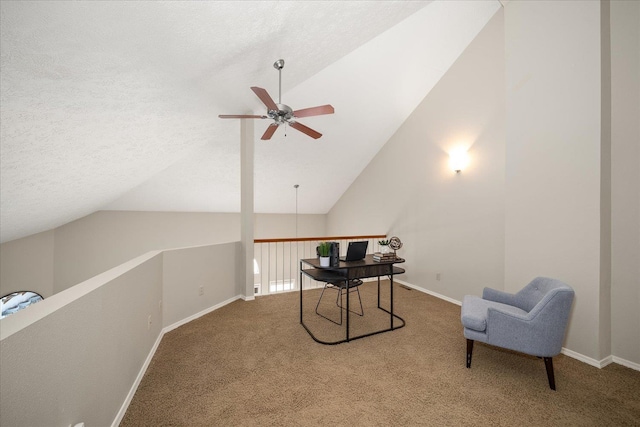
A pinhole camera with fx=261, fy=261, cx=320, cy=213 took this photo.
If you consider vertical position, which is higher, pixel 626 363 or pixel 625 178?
pixel 625 178

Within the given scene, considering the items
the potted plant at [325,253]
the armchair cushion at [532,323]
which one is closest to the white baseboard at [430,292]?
the armchair cushion at [532,323]

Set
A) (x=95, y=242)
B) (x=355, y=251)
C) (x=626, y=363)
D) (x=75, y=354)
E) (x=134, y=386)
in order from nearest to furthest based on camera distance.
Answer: (x=75, y=354) → (x=134, y=386) → (x=626, y=363) → (x=355, y=251) → (x=95, y=242)

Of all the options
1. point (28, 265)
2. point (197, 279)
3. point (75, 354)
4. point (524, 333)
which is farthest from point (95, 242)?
point (524, 333)

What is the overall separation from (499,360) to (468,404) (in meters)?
0.84

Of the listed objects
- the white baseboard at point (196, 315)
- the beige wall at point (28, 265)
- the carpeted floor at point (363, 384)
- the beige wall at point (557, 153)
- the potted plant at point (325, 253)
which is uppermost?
the beige wall at point (557, 153)

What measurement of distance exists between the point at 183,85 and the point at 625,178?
14.4ft

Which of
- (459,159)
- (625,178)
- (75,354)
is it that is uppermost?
(459,159)

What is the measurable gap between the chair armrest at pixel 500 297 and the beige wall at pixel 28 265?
7.73 metres

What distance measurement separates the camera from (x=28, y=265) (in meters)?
5.13

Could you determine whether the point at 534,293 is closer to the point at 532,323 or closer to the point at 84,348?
the point at 532,323

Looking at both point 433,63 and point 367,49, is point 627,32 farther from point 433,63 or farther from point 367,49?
point 367,49

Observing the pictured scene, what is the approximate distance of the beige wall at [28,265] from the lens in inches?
187

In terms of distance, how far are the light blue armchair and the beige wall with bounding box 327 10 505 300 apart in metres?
1.31

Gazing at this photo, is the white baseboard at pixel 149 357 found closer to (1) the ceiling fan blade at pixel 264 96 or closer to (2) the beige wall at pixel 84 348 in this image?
(2) the beige wall at pixel 84 348
